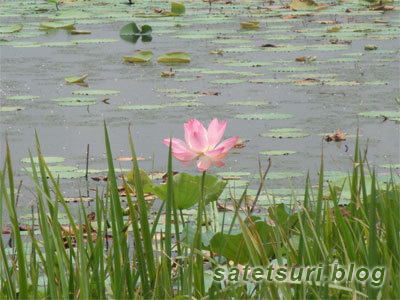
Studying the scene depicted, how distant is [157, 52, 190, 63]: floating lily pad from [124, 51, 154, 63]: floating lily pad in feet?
0.30

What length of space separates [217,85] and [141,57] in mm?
1050

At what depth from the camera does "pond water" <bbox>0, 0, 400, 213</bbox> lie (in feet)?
13.4

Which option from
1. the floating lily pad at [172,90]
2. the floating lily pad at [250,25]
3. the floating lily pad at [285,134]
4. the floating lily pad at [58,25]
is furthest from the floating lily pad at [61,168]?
the floating lily pad at [250,25]

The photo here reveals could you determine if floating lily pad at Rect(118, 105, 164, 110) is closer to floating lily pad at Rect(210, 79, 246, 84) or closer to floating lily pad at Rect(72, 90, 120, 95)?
floating lily pad at Rect(72, 90, 120, 95)

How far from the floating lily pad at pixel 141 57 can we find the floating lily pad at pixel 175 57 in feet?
0.30

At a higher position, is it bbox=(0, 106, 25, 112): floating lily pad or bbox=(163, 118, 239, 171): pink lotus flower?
bbox=(163, 118, 239, 171): pink lotus flower

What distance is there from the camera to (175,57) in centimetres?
658

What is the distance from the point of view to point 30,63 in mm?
6793

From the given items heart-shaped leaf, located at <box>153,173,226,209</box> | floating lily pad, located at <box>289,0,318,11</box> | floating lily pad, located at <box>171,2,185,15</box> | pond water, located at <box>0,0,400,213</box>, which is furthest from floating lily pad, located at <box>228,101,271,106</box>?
floating lily pad, located at <box>289,0,318,11</box>

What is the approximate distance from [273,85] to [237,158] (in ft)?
6.03

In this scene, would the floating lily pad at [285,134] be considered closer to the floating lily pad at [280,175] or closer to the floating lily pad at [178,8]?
the floating lily pad at [280,175]

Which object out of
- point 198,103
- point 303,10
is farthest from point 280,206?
point 303,10

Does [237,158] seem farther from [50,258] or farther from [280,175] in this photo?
[50,258]

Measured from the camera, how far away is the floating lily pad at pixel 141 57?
21.6 feet
